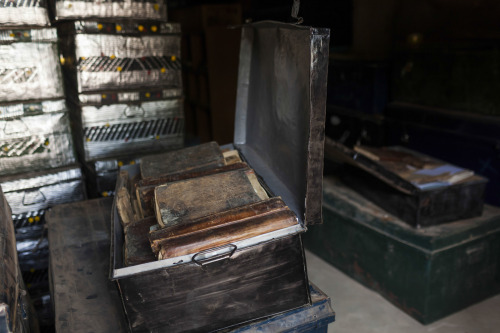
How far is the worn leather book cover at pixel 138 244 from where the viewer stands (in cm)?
111

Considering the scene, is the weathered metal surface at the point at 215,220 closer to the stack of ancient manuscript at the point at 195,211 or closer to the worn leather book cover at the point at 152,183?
the stack of ancient manuscript at the point at 195,211

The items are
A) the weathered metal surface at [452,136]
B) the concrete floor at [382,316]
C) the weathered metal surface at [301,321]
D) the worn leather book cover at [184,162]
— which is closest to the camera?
the weathered metal surface at [301,321]

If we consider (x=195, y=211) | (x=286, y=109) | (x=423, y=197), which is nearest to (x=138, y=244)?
(x=195, y=211)

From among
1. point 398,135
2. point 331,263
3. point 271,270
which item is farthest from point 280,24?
point 398,135

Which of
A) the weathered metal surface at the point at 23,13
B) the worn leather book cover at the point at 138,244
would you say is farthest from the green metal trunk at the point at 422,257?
the weathered metal surface at the point at 23,13

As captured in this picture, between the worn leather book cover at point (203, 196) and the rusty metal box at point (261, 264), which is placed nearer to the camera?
the rusty metal box at point (261, 264)

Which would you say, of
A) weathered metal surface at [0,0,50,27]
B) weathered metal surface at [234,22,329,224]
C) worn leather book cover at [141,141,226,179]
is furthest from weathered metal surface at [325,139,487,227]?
weathered metal surface at [0,0,50,27]

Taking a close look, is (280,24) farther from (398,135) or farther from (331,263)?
(398,135)

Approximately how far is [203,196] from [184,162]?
42 centimetres

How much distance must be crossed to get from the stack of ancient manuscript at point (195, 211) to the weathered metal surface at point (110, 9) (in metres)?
1.22

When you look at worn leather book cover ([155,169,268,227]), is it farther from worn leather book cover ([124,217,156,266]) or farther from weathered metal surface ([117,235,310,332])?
weathered metal surface ([117,235,310,332])

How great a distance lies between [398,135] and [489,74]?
0.95m

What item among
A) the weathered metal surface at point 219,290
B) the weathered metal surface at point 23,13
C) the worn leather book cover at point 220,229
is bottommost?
the weathered metal surface at point 219,290

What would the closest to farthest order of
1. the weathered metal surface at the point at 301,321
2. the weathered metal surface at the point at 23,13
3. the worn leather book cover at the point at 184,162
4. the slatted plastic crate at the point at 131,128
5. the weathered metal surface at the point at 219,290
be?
the weathered metal surface at the point at 219,290
the weathered metal surface at the point at 301,321
the worn leather book cover at the point at 184,162
the weathered metal surface at the point at 23,13
the slatted plastic crate at the point at 131,128
